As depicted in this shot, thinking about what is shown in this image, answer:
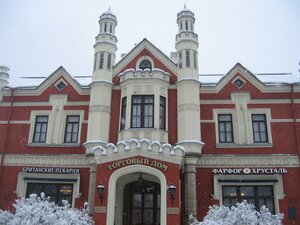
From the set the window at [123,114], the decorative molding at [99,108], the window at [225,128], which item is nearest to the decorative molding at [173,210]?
the window at [123,114]

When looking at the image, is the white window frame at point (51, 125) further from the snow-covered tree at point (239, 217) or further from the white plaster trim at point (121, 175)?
the snow-covered tree at point (239, 217)

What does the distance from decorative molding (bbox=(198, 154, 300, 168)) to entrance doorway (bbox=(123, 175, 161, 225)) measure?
3.03m

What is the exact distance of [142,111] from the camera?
19156 millimetres

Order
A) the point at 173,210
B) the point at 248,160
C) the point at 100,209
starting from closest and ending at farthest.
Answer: the point at 173,210 < the point at 100,209 < the point at 248,160

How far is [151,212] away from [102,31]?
36.7 ft

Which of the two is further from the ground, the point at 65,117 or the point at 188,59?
the point at 188,59

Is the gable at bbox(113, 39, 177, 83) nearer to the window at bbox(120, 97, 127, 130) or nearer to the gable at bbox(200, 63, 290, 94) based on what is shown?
the window at bbox(120, 97, 127, 130)

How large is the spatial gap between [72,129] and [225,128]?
914cm

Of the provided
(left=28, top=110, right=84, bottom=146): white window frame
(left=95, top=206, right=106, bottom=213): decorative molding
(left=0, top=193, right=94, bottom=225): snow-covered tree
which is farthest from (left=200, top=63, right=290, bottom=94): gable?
(left=0, top=193, right=94, bottom=225): snow-covered tree

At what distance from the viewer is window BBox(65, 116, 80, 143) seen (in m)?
20.7

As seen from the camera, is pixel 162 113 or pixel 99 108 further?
pixel 99 108

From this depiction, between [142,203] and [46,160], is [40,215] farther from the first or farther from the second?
[46,160]

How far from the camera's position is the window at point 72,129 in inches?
815

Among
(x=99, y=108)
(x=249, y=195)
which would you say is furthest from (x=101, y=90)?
(x=249, y=195)
